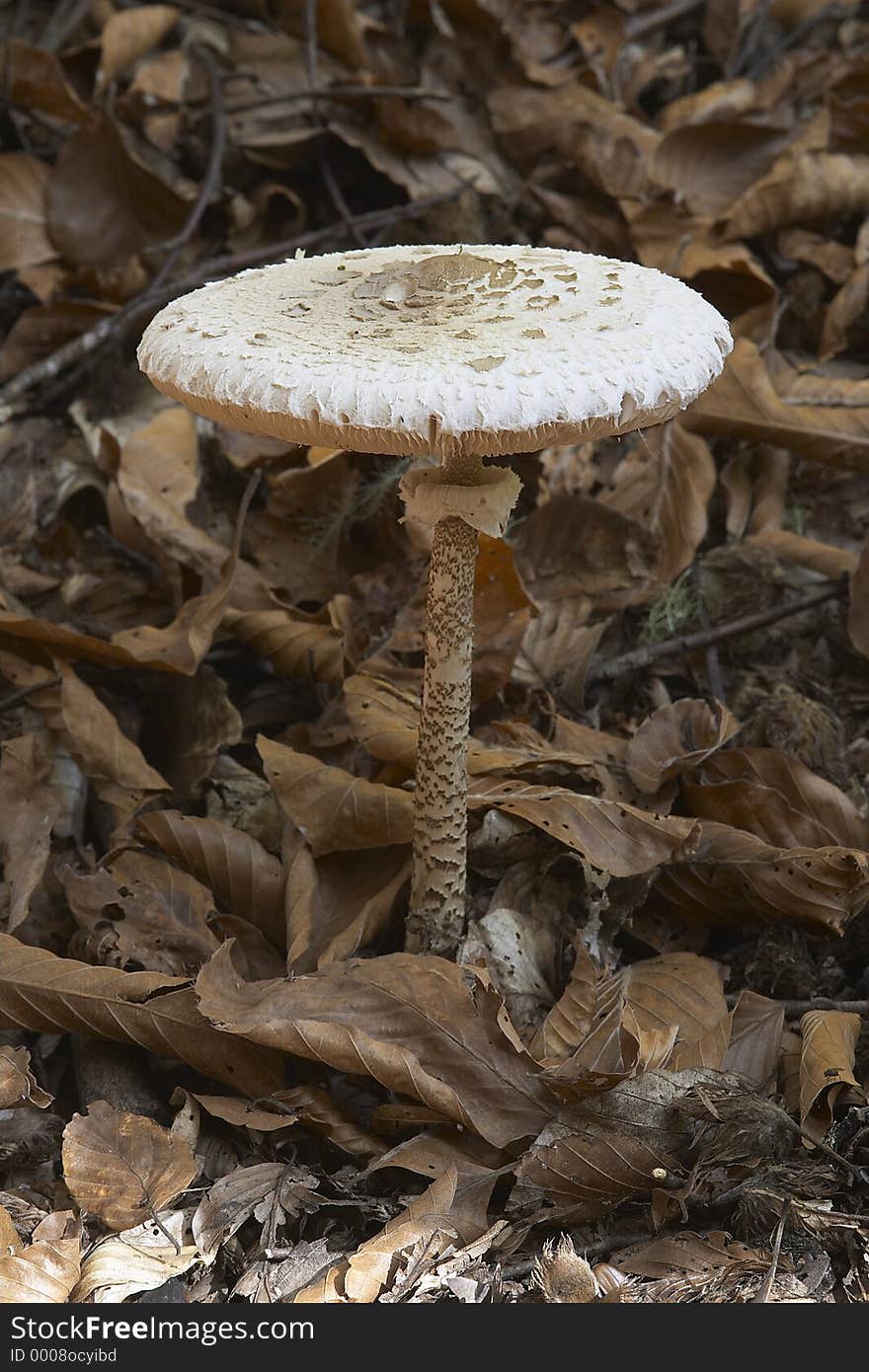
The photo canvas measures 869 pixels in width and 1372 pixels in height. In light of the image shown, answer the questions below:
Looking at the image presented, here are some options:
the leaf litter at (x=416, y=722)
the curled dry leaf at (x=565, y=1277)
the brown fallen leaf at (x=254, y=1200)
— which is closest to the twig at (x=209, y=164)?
the leaf litter at (x=416, y=722)

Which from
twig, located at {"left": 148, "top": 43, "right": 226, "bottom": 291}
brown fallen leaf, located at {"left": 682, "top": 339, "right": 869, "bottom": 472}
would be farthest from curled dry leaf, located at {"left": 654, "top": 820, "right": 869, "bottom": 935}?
twig, located at {"left": 148, "top": 43, "right": 226, "bottom": 291}

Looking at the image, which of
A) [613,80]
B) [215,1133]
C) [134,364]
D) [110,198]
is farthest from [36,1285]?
[613,80]

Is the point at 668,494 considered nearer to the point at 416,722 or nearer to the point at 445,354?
the point at 416,722

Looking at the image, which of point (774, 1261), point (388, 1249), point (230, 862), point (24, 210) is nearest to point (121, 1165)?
point (388, 1249)

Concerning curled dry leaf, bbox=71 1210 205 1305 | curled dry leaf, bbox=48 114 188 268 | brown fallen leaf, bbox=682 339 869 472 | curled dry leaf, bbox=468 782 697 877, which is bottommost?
A: curled dry leaf, bbox=71 1210 205 1305

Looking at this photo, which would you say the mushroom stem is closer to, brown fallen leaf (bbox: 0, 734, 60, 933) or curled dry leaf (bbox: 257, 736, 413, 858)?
curled dry leaf (bbox: 257, 736, 413, 858)
